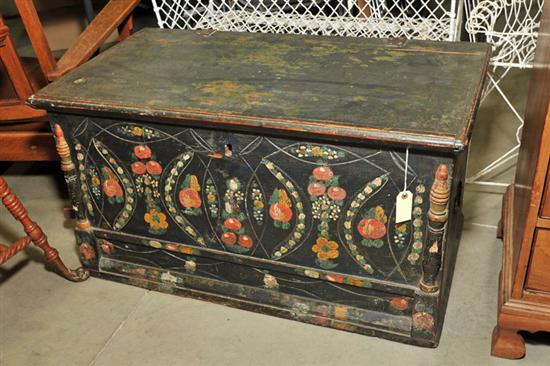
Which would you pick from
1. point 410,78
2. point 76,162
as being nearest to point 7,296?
point 76,162

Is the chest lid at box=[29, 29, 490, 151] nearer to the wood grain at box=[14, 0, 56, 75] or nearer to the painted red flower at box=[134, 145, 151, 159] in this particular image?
the painted red flower at box=[134, 145, 151, 159]

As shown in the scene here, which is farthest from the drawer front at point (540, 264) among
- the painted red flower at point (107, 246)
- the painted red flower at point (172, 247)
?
the painted red flower at point (107, 246)

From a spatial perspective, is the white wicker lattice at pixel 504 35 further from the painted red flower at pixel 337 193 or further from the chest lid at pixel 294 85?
the painted red flower at pixel 337 193

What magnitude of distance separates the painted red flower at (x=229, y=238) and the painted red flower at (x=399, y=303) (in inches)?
20.0

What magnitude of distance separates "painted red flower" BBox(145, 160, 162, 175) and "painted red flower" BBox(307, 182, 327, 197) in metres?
0.48

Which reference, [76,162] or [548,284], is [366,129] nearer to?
[548,284]

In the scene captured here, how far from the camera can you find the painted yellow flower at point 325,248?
5.79 ft

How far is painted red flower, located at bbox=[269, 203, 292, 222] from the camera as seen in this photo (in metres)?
1.76

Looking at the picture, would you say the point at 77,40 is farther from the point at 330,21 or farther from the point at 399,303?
the point at 399,303

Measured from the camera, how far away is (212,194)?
1839mm

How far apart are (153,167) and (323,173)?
0.55 metres

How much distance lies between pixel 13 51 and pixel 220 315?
1178mm

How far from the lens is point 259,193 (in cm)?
177

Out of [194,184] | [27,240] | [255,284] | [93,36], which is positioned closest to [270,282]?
[255,284]
